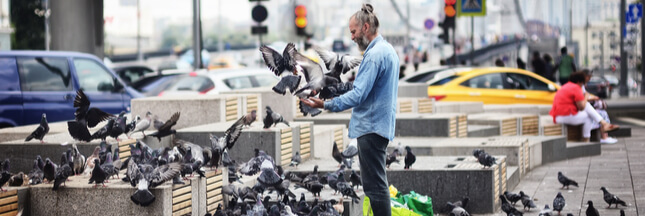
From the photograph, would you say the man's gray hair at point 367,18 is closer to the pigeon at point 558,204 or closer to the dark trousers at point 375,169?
the dark trousers at point 375,169

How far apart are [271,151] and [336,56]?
9.01 ft

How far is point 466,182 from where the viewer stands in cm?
846

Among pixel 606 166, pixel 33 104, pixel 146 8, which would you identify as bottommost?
pixel 606 166

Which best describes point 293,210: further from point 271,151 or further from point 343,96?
point 271,151

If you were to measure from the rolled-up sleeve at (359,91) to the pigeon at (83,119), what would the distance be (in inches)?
94.6

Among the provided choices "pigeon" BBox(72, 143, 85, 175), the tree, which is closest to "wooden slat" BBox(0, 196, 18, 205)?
"pigeon" BBox(72, 143, 85, 175)

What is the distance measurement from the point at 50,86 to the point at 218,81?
3706 millimetres

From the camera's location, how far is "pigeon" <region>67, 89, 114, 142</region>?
7.45 meters

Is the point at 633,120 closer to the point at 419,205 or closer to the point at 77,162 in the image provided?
the point at 419,205

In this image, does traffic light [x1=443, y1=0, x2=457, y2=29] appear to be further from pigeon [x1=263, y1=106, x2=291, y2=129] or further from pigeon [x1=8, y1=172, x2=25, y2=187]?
pigeon [x1=8, y1=172, x2=25, y2=187]

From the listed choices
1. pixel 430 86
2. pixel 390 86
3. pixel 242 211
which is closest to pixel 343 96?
pixel 390 86

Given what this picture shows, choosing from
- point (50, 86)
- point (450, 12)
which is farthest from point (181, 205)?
point (450, 12)

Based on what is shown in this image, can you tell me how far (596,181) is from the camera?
1061 centimetres

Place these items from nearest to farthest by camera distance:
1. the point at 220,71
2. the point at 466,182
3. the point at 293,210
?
1. the point at 293,210
2. the point at 466,182
3. the point at 220,71
